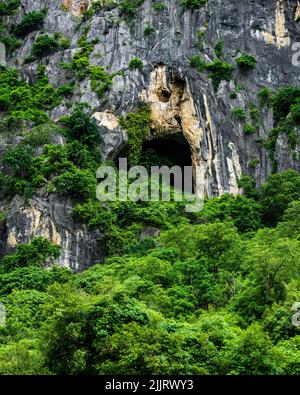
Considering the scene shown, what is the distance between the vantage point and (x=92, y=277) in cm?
2966

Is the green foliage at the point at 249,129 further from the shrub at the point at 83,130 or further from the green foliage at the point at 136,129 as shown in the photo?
the shrub at the point at 83,130

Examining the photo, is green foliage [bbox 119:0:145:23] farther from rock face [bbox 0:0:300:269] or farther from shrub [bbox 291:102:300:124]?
shrub [bbox 291:102:300:124]

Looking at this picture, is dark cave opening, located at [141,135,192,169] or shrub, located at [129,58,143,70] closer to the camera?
shrub, located at [129,58,143,70]

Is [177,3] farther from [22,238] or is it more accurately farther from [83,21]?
[22,238]

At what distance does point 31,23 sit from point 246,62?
1260cm

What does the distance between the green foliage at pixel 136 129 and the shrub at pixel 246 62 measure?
18.4ft

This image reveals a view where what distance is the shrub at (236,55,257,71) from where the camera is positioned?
4388 centimetres

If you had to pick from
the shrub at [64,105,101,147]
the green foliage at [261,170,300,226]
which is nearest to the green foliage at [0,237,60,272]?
the shrub at [64,105,101,147]

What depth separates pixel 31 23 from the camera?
157ft

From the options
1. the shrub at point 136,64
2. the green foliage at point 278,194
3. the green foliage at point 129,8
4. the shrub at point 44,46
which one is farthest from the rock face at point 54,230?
the green foliage at point 129,8

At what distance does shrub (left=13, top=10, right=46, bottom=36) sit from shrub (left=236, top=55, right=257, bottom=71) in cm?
1169

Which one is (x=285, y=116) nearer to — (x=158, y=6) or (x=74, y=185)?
(x=158, y=6)

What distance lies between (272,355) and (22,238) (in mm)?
18231
